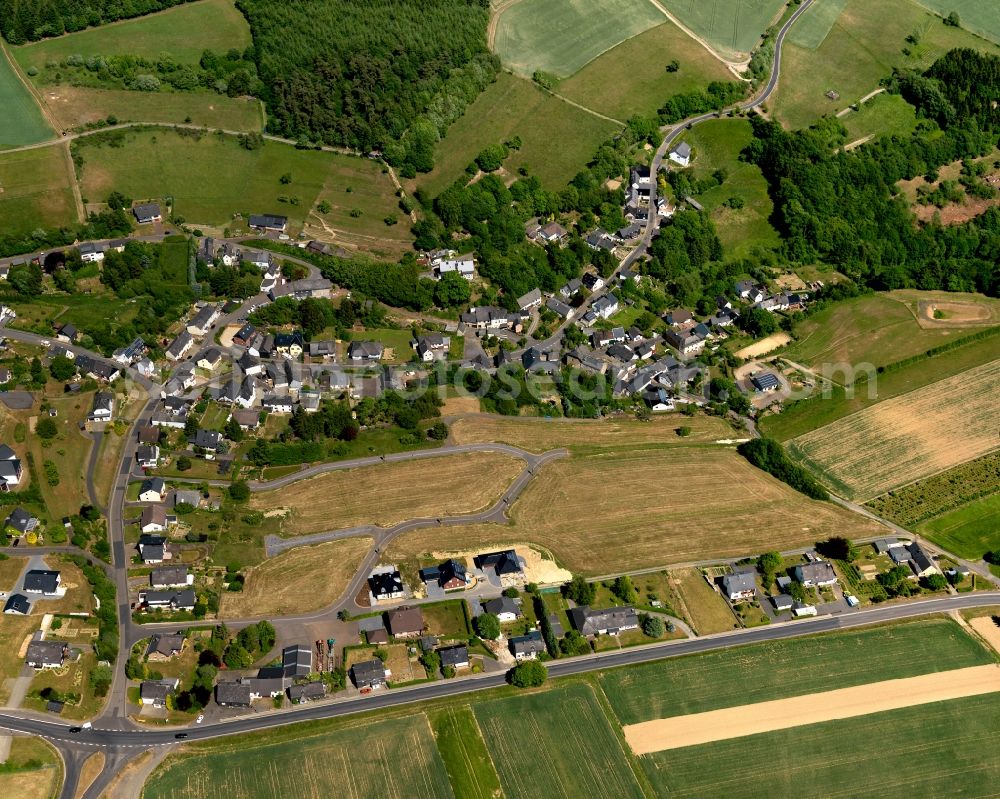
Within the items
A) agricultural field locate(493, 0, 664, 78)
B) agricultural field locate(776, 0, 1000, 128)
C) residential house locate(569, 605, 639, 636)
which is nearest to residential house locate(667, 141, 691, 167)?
agricultural field locate(776, 0, 1000, 128)

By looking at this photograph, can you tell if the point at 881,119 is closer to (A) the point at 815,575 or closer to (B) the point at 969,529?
(B) the point at 969,529

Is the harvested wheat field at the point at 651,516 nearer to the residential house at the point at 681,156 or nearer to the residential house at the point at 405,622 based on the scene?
the residential house at the point at 405,622

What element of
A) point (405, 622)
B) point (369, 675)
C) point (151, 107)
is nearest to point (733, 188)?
point (405, 622)

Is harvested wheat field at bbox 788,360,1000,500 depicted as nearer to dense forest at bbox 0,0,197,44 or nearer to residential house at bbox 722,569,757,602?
residential house at bbox 722,569,757,602

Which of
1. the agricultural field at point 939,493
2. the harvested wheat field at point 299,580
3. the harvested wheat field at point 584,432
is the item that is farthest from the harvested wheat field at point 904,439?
the harvested wheat field at point 299,580

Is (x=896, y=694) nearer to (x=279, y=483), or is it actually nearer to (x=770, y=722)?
(x=770, y=722)
